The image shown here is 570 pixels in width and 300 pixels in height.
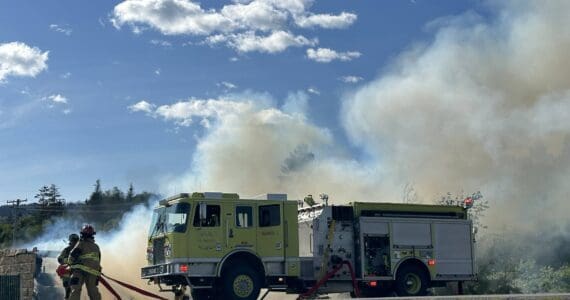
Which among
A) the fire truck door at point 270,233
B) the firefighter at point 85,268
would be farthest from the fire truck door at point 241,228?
the firefighter at point 85,268

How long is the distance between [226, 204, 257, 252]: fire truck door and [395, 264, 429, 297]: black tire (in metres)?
4.83

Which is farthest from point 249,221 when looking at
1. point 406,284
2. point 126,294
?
point 126,294

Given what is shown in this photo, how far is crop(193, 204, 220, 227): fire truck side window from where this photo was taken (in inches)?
736

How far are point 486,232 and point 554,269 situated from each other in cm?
435

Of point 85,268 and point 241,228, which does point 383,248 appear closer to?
point 241,228

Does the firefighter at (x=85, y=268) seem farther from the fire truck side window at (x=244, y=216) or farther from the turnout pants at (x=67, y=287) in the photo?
the fire truck side window at (x=244, y=216)

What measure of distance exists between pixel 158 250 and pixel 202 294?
5.31 feet

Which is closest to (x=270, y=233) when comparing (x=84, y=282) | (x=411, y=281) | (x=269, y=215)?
(x=269, y=215)

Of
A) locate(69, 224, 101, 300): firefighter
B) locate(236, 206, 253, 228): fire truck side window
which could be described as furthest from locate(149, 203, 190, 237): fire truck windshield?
locate(69, 224, 101, 300): firefighter

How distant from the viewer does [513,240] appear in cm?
3061

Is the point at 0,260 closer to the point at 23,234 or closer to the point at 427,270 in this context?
the point at 427,270

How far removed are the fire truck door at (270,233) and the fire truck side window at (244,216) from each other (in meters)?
0.24

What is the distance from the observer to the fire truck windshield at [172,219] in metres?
18.6

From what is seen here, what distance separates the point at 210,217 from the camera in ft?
62.0
